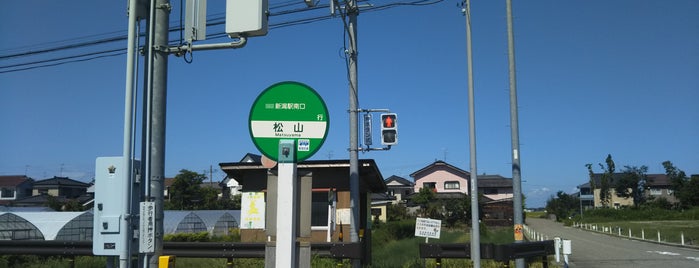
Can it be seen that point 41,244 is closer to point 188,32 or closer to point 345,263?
point 345,263

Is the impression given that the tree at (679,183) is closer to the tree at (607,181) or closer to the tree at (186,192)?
the tree at (607,181)

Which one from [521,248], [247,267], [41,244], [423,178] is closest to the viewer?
[521,248]

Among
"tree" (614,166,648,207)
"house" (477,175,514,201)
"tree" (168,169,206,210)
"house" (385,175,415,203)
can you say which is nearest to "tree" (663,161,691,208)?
"tree" (614,166,648,207)

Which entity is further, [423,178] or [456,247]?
[423,178]

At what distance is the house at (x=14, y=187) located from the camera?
205ft

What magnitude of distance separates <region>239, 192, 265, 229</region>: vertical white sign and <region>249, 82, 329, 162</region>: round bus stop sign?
12.2 meters

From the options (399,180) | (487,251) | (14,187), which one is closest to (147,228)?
(487,251)

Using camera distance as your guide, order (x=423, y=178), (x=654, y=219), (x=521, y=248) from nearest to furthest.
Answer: (x=521, y=248) < (x=654, y=219) < (x=423, y=178)

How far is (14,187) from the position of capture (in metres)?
62.8

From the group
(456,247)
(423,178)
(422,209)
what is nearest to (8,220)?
(456,247)

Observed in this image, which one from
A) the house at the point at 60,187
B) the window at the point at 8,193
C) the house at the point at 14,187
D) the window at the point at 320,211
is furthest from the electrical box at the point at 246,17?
the window at the point at 8,193

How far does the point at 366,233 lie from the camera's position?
14.8 m

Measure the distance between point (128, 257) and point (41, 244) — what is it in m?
8.79

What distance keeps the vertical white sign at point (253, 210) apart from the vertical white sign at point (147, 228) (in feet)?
39.5
